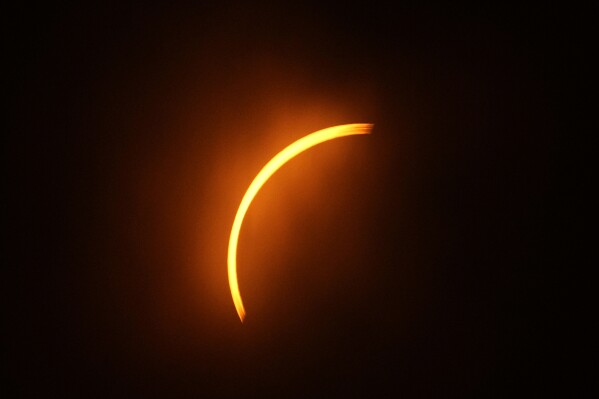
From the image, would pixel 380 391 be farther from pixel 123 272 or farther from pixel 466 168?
pixel 123 272

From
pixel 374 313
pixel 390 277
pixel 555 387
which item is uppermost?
pixel 390 277

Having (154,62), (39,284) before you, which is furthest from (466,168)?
(39,284)

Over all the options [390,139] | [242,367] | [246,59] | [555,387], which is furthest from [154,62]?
[555,387]

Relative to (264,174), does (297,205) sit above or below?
below

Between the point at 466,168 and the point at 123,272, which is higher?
the point at 466,168
